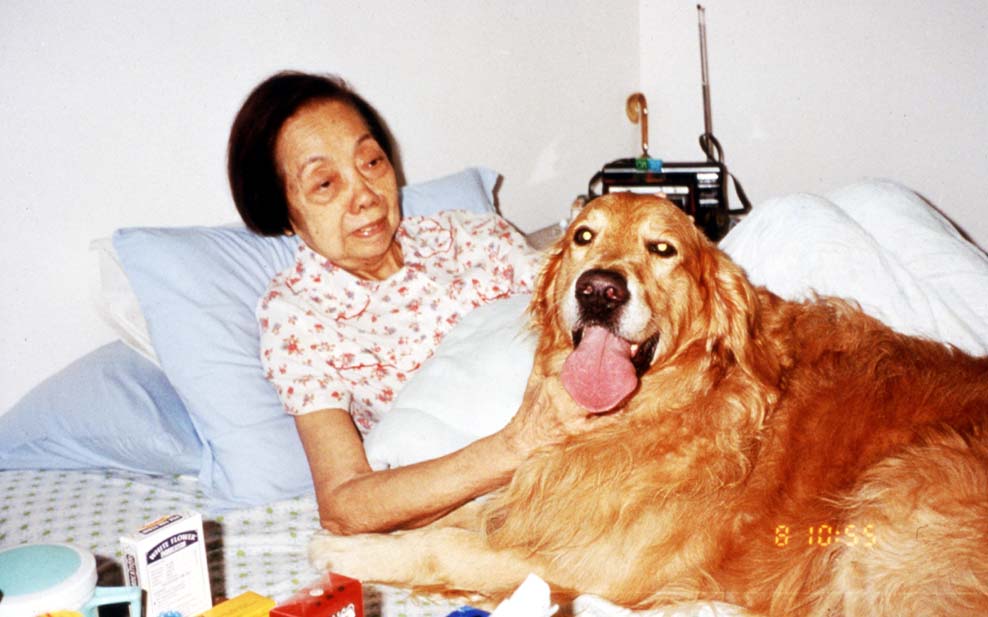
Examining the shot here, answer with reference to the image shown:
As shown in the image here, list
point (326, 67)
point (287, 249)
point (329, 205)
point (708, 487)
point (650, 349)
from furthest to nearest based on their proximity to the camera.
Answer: point (326, 67) → point (287, 249) → point (329, 205) → point (650, 349) → point (708, 487)

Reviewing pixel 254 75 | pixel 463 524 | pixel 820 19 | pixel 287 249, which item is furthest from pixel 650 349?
pixel 820 19

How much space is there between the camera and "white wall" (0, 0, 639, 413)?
223 cm

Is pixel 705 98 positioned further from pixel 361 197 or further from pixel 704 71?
pixel 361 197

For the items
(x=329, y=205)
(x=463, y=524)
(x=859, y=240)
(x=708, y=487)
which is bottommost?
(x=463, y=524)

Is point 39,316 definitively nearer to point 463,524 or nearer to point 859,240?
point 463,524

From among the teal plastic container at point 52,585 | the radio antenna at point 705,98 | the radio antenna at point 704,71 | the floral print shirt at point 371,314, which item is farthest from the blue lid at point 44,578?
the radio antenna at point 704,71

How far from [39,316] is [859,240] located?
2235mm

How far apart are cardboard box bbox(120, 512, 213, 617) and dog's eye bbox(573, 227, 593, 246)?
3.29 ft

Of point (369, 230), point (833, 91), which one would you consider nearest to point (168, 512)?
point (369, 230)

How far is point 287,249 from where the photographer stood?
8.20ft

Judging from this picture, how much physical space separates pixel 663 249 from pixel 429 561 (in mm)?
842

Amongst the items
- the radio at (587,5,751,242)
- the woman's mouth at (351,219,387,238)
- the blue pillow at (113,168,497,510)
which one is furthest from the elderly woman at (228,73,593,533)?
the radio at (587,5,751,242)

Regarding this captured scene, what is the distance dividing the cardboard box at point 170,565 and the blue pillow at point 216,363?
0.72 meters
